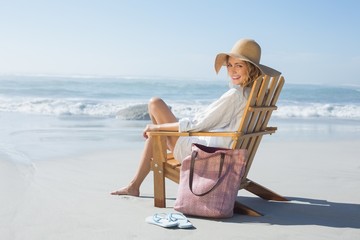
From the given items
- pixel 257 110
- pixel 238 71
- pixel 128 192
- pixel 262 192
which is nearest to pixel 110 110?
pixel 128 192

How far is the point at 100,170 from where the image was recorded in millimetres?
5934

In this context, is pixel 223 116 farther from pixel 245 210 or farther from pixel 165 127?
pixel 245 210

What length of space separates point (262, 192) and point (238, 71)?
3.50 ft

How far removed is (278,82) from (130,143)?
4292 mm

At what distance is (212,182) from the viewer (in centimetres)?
376

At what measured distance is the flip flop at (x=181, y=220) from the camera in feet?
11.6

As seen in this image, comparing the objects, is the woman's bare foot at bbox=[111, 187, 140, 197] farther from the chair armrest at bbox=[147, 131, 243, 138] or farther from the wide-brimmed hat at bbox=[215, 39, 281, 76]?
the wide-brimmed hat at bbox=[215, 39, 281, 76]

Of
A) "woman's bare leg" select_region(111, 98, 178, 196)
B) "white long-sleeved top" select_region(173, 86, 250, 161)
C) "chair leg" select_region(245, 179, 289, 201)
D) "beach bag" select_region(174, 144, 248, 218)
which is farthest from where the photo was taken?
"chair leg" select_region(245, 179, 289, 201)

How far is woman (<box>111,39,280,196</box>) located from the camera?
3.91 m

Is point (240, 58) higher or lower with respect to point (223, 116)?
higher

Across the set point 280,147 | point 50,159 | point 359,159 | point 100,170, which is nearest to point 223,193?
point 100,170

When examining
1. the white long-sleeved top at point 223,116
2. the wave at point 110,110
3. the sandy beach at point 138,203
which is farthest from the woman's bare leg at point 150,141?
the wave at point 110,110

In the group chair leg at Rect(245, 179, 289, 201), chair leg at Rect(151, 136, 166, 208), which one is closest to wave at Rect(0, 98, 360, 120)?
chair leg at Rect(245, 179, 289, 201)

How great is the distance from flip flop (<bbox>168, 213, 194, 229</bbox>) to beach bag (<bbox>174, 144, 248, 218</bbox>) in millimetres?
122
